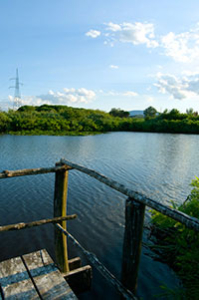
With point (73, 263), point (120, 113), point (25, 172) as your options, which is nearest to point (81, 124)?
point (120, 113)

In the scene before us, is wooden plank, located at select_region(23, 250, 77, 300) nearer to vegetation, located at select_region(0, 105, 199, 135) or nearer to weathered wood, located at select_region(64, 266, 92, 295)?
weathered wood, located at select_region(64, 266, 92, 295)

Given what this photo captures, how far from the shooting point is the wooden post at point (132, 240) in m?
2.38

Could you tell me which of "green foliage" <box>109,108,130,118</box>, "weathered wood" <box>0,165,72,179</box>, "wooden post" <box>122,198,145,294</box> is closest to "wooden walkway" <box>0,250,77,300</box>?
"wooden post" <box>122,198,145,294</box>

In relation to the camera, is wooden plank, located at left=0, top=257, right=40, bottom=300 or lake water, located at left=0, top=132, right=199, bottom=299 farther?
lake water, located at left=0, top=132, right=199, bottom=299

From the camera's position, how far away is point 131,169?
17.0 m

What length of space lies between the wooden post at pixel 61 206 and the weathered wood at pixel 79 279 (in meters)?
0.23

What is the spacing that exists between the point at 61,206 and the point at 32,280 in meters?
1.33

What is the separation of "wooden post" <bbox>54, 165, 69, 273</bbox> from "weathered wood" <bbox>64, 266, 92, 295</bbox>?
23 centimetres

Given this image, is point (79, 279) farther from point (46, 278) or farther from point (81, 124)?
point (81, 124)

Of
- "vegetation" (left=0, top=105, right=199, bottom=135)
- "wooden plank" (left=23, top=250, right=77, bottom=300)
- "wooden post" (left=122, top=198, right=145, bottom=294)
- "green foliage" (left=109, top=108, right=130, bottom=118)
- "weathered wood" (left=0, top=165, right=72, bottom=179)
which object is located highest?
"green foliage" (left=109, top=108, right=130, bottom=118)

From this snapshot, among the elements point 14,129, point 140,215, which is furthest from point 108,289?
point 14,129

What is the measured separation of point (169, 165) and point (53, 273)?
675 inches

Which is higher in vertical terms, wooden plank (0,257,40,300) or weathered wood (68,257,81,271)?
wooden plank (0,257,40,300)

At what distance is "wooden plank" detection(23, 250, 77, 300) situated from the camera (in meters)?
3.04
